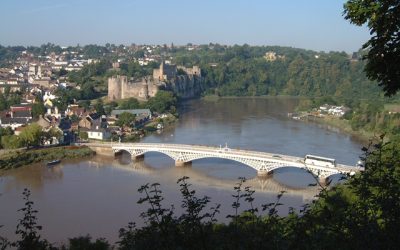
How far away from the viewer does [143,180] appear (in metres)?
14.4

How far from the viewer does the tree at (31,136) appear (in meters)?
17.5

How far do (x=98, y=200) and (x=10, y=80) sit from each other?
29.1 metres

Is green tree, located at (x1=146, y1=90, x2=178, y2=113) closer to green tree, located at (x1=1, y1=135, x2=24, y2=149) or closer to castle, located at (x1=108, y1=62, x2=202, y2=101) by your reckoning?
castle, located at (x1=108, y1=62, x2=202, y2=101)

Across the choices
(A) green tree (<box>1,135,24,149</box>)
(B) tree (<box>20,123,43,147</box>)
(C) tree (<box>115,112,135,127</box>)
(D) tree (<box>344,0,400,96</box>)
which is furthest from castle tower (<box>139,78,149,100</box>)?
(D) tree (<box>344,0,400,96</box>)

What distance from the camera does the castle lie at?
3321cm

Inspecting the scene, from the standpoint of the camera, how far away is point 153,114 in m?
27.8

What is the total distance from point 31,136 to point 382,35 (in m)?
15.8

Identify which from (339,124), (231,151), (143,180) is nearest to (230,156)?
(231,151)

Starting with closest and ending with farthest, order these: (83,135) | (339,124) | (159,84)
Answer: (83,135), (339,124), (159,84)

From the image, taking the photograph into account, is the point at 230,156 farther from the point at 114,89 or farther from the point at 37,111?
the point at 114,89

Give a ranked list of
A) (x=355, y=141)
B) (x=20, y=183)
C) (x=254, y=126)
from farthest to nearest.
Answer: (x=254, y=126) < (x=355, y=141) < (x=20, y=183)

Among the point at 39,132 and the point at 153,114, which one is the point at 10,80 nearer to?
the point at 153,114


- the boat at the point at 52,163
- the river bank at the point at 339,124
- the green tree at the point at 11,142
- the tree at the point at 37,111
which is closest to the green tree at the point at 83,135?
the green tree at the point at 11,142

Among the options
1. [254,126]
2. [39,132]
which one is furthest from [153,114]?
[39,132]
